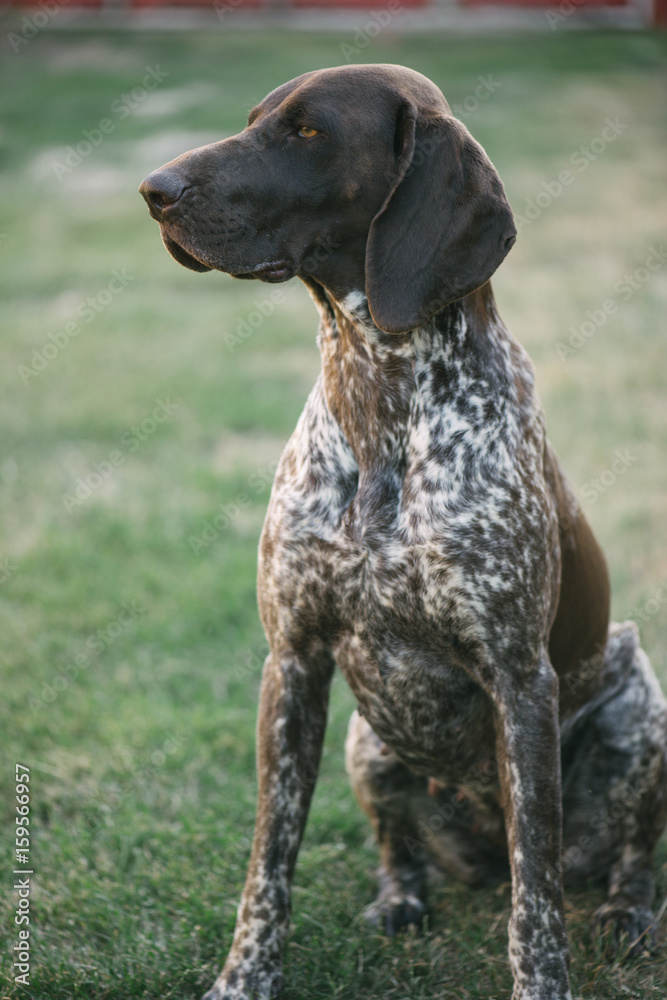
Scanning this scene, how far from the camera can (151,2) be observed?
77.3 ft

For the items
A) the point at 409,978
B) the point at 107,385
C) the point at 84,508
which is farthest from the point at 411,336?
the point at 107,385

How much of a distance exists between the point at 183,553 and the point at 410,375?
308 centimetres

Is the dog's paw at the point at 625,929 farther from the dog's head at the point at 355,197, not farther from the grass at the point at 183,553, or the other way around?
the dog's head at the point at 355,197

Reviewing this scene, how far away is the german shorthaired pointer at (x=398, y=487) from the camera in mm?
2441

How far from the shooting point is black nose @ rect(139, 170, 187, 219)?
2432mm

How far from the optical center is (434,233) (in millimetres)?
2395

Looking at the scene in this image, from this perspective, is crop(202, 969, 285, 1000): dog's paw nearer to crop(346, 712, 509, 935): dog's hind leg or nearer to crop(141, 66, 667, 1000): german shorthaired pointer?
crop(141, 66, 667, 1000): german shorthaired pointer

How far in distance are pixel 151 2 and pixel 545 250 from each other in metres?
16.6

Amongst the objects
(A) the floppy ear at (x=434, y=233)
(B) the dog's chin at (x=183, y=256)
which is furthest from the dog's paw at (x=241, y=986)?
(B) the dog's chin at (x=183, y=256)

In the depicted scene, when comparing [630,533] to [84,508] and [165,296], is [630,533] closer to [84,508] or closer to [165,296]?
[84,508]

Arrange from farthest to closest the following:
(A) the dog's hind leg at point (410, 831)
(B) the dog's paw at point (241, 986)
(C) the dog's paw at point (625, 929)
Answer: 1. (A) the dog's hind leg at point (410, 831)
2. (C) the dog's paw at point (625, 929)
3. (B) the dog's paw at point (241, 986)

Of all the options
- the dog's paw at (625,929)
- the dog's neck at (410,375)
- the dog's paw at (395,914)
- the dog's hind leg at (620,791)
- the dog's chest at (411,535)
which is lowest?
the dog's paw at (395,914)

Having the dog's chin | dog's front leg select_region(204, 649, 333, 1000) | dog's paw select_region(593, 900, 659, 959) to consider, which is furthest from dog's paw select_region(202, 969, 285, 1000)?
the dog's chin

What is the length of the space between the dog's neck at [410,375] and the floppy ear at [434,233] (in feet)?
0.54
